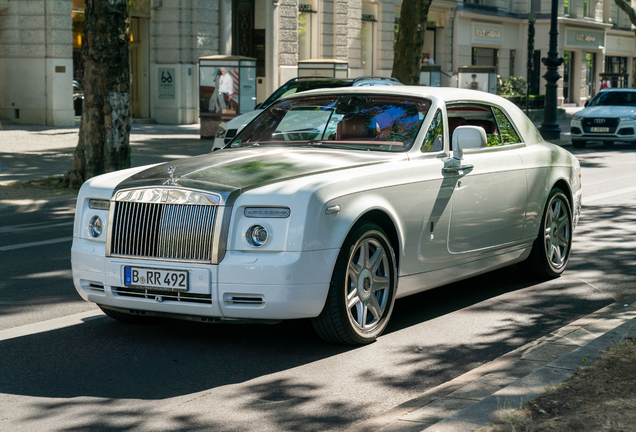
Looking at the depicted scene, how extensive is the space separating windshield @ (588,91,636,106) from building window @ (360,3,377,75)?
1400cm

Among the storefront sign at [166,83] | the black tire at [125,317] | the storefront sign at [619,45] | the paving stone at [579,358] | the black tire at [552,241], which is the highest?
the storefront sign at [619,45]

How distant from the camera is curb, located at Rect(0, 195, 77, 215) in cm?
1209

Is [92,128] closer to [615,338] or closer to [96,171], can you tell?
[96,171]

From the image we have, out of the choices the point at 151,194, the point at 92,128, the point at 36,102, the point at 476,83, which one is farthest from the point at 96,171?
the point at 476,83

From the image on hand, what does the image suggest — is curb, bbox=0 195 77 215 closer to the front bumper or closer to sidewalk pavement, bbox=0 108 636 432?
the front bumper

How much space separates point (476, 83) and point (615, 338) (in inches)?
1095

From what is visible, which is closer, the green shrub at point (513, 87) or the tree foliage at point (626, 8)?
the tree foliage at point (626, 8)

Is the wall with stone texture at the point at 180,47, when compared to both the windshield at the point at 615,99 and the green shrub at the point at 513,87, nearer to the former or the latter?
the windshield at the point at 615,99

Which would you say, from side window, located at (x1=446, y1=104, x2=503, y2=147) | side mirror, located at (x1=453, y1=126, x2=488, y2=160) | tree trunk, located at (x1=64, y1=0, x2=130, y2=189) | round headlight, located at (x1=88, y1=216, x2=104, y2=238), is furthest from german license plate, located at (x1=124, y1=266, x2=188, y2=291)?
tree trunk, located at (x1=64, y1=0, x2=130, y2=189)

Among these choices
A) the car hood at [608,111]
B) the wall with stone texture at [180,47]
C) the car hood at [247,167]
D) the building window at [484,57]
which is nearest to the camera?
the car hood at [247,167]

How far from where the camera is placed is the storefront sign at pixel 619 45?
61.5 meters

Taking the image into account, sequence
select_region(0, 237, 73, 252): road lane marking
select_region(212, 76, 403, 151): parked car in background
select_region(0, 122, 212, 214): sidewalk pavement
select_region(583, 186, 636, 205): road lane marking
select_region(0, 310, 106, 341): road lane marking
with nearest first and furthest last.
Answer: select_region(0, 310, 106, 341): road lane marking → select_region(0, 237, 73, 252): road lane marking → select_region(0, 122, 212, 214): sidewalk pavement → select_region(583, 186, 636, 205): road lane marking → select_region(212, 76, 403, 151): parked car in background

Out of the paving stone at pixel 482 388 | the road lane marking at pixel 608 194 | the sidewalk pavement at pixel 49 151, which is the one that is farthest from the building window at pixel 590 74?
the paving stone at pixel 482 388

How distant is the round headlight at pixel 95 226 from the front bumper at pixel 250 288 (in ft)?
1.16
